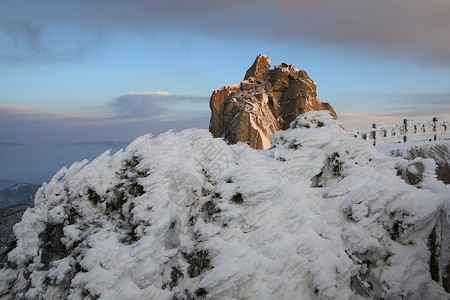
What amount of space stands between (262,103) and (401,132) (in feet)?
50.3

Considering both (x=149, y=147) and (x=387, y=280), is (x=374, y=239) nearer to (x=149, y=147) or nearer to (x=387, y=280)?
(x=387, y=280)

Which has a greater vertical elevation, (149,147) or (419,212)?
(149,147)

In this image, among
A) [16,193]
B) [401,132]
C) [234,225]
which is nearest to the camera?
[234,225]

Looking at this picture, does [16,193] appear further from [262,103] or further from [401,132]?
[401,132]

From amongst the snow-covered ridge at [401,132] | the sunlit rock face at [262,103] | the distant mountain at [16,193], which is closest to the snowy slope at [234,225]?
the snow-covered ridge at [401,132]

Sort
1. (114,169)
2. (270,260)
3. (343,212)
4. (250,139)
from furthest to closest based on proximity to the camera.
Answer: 1. (250,139)
2. (114,169)
3. (343,212)
4. (270,260)

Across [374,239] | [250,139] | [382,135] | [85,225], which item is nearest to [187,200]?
[85,225]

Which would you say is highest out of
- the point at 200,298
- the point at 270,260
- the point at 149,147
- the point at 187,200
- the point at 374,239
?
the point at 149,147

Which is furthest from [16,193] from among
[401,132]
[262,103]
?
[401,132]

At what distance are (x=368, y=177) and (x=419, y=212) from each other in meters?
1.50

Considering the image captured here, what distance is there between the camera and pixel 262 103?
29203 millimetres

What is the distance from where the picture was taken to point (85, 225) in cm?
707

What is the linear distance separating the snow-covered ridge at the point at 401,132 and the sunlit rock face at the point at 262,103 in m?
10.8

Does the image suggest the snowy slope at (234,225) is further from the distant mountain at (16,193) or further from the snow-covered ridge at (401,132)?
the distant mountain at (16,193)
